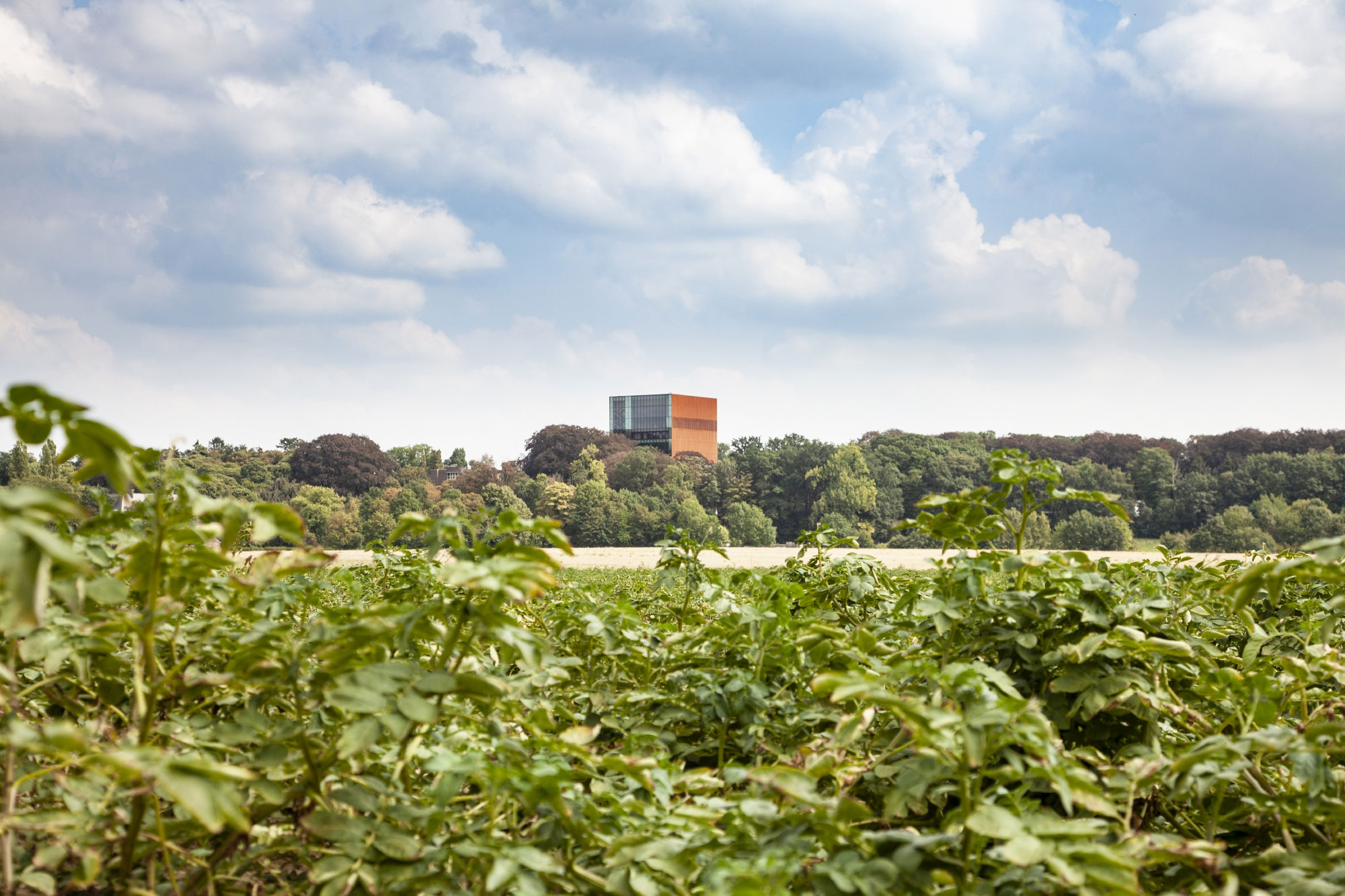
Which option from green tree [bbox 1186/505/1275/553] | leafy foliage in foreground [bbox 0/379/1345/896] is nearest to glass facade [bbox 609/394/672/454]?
green tree [bbox 1186/505/1275/553]

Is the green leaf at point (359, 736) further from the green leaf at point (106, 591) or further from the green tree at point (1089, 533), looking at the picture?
the green tree at point (1089, 533)

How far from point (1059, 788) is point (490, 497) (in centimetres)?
4398

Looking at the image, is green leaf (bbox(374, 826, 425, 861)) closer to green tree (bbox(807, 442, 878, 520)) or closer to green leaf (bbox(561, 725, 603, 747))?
green leaf (bbox(561, 725, 603, 747))

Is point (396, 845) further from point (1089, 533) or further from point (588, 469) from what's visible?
point (588, 469)

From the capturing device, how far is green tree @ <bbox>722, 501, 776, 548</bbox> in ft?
167

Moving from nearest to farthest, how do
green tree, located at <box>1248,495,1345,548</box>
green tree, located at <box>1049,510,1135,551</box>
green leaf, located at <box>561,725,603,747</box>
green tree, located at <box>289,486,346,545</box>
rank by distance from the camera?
green leaf, located at <box>561,725,603,747</box>
green tree, located at <box>289,486,346,545</box>
green tree, located at <box>1248,495,1345,548</box>
green tree, located at <box>1049,510,1135,551</box>

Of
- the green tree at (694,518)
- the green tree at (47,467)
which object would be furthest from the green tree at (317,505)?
the green tree at (694,518)

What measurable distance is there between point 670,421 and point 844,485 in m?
23.5

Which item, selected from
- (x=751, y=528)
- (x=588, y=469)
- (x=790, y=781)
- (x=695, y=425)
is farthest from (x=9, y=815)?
(x=695, y=425)

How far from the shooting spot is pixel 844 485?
54.5m

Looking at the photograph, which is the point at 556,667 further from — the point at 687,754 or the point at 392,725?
the point at 392,725

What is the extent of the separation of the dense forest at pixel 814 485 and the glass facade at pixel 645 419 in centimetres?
518

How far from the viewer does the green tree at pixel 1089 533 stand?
153ft

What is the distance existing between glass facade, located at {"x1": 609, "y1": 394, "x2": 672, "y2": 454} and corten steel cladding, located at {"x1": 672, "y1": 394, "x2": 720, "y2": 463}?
1.78 ft
